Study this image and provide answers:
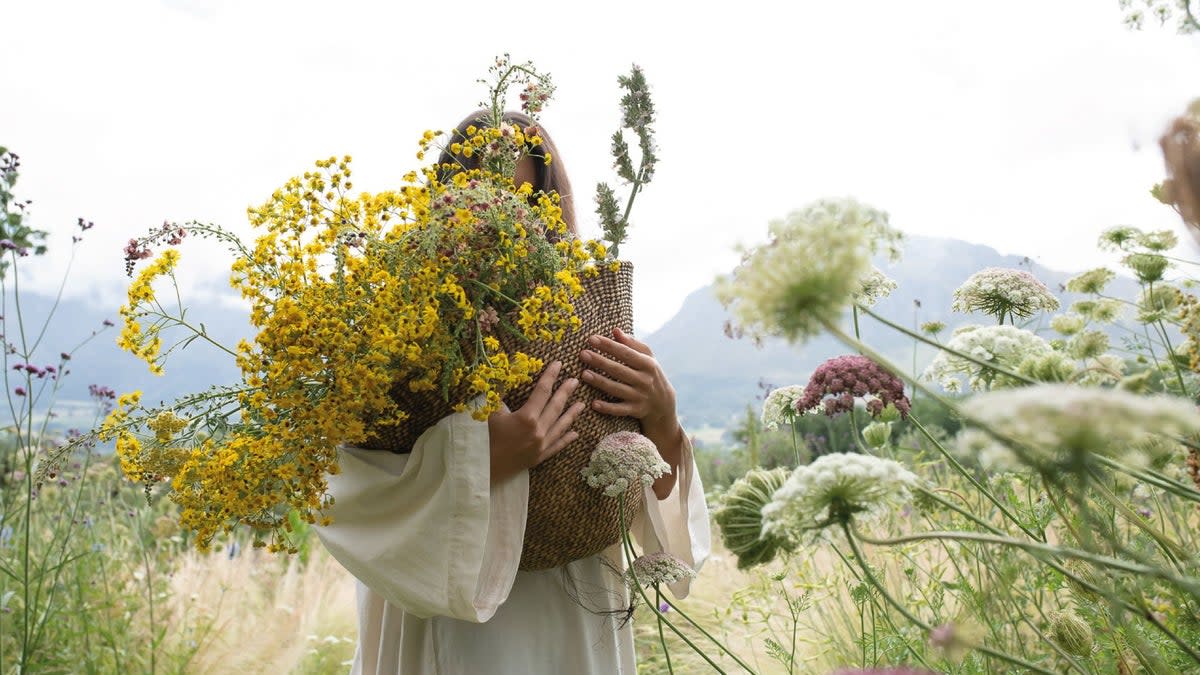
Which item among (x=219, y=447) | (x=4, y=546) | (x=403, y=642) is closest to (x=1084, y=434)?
(x=219, y=447)

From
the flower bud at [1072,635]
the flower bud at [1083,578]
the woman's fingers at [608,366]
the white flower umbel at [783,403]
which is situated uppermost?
the woman's fingers at [608,366]

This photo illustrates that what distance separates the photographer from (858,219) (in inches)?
37.4

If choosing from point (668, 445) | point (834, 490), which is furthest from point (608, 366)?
point (834, 490)

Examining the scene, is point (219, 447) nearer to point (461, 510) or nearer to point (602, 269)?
point (461, 510)

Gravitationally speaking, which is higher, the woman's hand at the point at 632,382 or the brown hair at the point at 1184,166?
the brown hair at the point at 1184,166

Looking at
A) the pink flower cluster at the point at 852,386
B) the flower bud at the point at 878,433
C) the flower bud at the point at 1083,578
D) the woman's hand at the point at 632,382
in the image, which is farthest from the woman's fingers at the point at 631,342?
the flower bud at the point at 1083,578

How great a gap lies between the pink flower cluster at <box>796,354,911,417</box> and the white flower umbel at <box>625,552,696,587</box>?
0.38m

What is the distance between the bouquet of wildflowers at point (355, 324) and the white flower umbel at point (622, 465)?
8.0 inches

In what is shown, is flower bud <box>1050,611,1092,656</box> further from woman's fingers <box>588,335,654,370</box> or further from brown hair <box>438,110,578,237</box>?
brown hair <box>438,110,578,237</box>

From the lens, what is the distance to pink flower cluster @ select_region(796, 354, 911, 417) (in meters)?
1.49

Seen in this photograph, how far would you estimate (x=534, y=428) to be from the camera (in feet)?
5.40

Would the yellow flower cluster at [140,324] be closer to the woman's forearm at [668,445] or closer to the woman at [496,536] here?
the woman at [496,536]

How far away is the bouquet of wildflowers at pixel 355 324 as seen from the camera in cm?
148

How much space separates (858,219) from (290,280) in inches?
40.6
